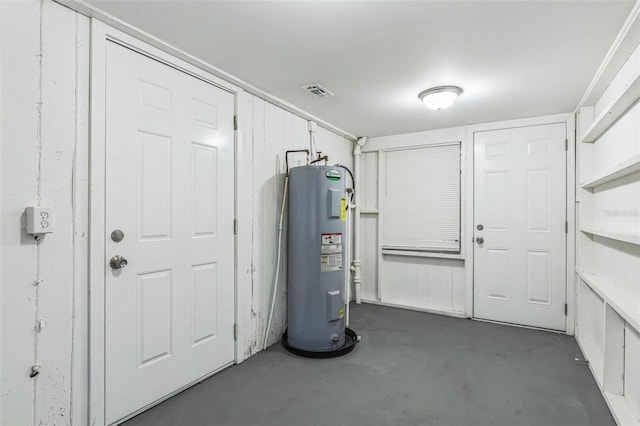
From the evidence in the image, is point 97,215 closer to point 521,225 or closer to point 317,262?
point 317,262

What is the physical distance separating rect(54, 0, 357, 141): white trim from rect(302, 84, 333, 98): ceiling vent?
0.35 m

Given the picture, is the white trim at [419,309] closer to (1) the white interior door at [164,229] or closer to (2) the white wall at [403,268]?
(2) the white wall at [403,268]

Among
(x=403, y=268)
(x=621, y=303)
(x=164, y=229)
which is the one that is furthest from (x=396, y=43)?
(x=403, y=268)

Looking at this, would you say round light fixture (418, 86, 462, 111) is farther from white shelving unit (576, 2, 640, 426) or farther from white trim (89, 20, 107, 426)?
white trim (89, 20, 107, 426)

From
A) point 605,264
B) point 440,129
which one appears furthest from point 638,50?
point 440,129

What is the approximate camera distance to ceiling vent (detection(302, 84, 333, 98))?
109 inches

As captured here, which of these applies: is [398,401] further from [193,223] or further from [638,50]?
[638,50]

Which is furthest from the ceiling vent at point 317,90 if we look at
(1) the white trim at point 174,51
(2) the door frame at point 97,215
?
(2) the door frame at point 97,215

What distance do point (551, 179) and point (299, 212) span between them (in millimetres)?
2713

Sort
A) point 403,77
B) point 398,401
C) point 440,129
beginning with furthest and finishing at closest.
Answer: point 440,129 < point 403,77 < point 398,401

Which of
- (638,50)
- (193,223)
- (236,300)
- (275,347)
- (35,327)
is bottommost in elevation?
(275,347)

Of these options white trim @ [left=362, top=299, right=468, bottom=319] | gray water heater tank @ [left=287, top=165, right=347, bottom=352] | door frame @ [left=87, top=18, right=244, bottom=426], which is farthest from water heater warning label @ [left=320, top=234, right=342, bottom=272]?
white trim @ [left=362, top=299, right=468, bottom=319]

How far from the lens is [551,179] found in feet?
11.6

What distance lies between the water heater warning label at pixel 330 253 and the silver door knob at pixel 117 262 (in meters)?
1.53
